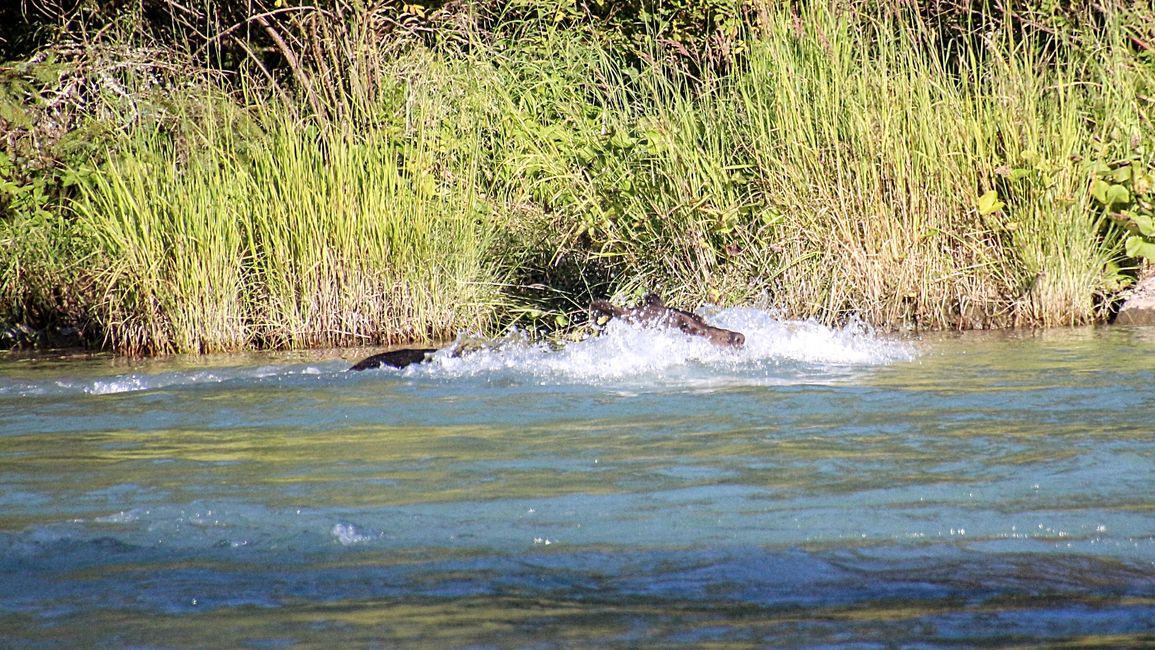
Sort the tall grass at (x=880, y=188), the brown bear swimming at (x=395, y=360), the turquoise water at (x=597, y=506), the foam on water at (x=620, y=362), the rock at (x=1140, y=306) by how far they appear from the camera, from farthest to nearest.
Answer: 1. the rock at (x=1140, y=306)
2. the tall grass at (x=880, y=188)
3. the brown bear swimming at (x=395, y=360)
4. the foam on water at (x=620, y=362)
5. the turquoise water at (x=597, y=506)

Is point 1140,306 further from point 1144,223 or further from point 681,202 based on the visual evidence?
point 681,202

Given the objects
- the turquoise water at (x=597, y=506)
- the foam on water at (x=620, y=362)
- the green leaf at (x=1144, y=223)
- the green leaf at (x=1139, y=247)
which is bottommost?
the turquoise water at (x=597, y=506)

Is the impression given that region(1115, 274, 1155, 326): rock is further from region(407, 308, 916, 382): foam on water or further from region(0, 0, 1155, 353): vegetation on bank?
region(407, 308, 916, 382): foam on water

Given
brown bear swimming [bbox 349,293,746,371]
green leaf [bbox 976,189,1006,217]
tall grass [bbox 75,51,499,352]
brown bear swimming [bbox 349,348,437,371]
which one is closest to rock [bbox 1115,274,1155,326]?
green leaf [bbox 976,189,1006,217]

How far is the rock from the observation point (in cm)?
795

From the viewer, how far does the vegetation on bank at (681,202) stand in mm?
7855

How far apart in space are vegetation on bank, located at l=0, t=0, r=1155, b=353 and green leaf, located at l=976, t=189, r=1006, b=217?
0.04ft

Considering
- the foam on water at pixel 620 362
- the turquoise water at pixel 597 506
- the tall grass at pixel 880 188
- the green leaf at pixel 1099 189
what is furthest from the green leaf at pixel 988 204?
the turquoise water at pixel 597 506

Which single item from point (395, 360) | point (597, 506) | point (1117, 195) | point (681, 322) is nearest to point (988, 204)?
point (1117, 195)

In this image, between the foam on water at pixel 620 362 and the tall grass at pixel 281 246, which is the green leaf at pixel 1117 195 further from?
the tall grass at pixel 281 246

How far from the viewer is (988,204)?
784 cm

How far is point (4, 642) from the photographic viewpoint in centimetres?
279

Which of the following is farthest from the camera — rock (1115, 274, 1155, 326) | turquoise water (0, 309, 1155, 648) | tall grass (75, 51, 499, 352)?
tall grass (75, 51, 499, 352)

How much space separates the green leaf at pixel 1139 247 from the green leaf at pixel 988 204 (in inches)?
33.4
